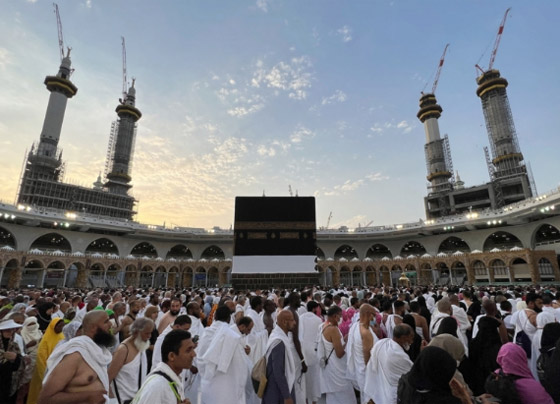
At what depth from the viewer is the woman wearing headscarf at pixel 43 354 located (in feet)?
12.7

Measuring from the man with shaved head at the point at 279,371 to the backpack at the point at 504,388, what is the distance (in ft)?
6.03

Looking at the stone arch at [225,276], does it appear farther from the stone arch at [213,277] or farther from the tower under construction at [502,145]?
the tower under construction at [502,145]

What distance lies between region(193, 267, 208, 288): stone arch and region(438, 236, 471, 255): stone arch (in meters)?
31.0

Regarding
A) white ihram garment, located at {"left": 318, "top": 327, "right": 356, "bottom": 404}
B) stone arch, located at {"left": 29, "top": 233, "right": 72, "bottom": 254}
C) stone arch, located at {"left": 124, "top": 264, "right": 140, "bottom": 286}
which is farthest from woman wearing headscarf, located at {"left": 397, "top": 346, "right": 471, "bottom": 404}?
stone arch, located at {"left": 29, "top": 233, "right": 72, "bottom": 254}

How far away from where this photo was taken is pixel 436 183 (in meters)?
55.7

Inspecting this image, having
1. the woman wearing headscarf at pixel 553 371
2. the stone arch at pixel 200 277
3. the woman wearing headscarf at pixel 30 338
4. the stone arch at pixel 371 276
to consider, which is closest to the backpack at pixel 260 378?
the woman wearing headscarf at pixel 553 371

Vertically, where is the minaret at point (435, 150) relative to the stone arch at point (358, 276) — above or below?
above

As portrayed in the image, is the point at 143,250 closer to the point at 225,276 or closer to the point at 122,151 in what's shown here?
the point at 225,276

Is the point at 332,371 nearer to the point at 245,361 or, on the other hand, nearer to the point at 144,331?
the point at 245,361

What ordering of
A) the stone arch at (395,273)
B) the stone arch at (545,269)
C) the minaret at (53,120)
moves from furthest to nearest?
the minaret at (53,120) → the stone arch at (395,273) → the stone arch at (545,269)

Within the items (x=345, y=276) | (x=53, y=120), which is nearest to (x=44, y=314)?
(x=345, y=276)

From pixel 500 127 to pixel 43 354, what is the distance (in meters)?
62.7

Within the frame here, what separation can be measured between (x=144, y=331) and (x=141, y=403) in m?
1.27

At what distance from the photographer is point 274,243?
2550cm
